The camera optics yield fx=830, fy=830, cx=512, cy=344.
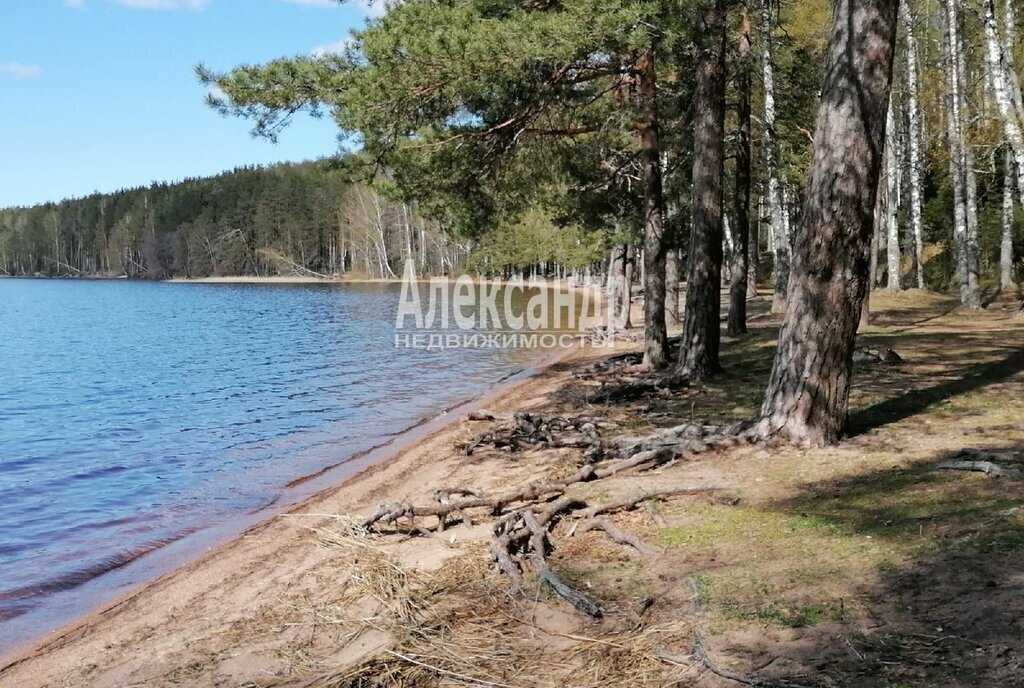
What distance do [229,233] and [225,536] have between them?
130 metres

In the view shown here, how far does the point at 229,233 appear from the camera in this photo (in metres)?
131

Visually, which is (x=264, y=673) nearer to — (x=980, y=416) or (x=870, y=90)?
(x=870, y=90)

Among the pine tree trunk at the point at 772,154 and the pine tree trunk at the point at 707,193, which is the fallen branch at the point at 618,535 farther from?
the pine tree trunk at the point at 772,154

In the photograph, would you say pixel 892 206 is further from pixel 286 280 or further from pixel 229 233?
pixel 229 233

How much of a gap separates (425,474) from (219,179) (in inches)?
5901

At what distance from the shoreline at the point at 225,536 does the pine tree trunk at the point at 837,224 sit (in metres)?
5.24

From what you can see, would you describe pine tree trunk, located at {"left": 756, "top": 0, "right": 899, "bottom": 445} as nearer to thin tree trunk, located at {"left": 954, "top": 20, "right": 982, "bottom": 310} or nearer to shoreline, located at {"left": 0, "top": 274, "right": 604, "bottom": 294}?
thin tree trunk, located at {"left": 954, "top": 20, "right": 982, "bottom": 310}

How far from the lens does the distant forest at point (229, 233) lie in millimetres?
110000

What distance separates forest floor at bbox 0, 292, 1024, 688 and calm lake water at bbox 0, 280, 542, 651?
5.36 feet

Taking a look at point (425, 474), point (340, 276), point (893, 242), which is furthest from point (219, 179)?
point (425, 474)

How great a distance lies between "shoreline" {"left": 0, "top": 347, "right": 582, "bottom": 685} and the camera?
6508 millimetres

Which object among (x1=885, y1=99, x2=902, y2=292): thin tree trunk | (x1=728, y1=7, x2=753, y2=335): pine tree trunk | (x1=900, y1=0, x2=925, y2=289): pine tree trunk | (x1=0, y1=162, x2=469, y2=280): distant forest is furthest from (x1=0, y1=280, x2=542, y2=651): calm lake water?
(x1=0, y1=162, x2=469, y2=280): distant forest

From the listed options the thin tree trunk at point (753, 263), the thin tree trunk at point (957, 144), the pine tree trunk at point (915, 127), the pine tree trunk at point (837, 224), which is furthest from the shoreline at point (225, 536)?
the thin tree trunk at point (753, 263)

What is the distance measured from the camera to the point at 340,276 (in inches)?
4835
